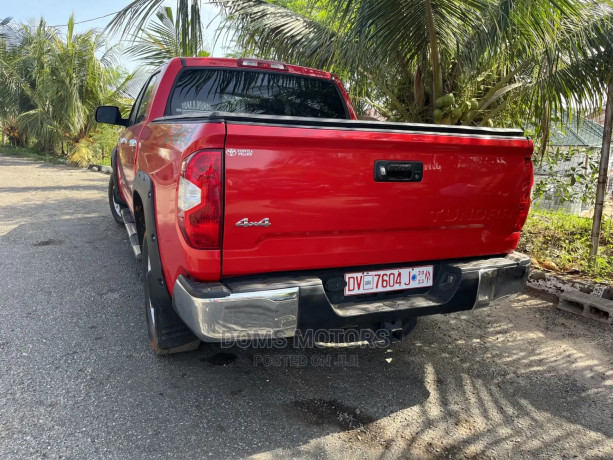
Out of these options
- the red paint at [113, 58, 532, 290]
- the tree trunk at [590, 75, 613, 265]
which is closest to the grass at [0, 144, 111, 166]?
the red paint at [113, 58, 532, 290]

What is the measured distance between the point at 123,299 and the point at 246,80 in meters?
2.24

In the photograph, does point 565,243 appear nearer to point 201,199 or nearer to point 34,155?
point 201,199

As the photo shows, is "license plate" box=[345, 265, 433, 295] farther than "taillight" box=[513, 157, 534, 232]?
No

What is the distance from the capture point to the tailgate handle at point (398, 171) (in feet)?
7.99

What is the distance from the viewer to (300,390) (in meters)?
2.81

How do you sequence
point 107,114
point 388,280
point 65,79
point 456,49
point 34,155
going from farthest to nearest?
point 34,155, point 65,79, point 456,49, point 107,114, point 388,280

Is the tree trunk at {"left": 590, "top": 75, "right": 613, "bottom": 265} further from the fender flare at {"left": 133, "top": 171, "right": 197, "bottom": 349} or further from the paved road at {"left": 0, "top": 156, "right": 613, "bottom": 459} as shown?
the fender flare at {"left": 133, "top": 171, "right": 197, "bottom": 349}

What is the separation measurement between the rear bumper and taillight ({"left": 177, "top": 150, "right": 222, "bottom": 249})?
0.24 metres

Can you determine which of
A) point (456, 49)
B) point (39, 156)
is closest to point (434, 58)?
point (456, 49)

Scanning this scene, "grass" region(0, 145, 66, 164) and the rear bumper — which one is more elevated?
"grass" region(0, 145, 66, 164)

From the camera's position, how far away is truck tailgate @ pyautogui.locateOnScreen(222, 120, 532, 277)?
2.18 metres

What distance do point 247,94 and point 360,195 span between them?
1725mm

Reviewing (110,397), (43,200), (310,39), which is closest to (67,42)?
(43,200)

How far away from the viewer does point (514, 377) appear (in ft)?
10.1
